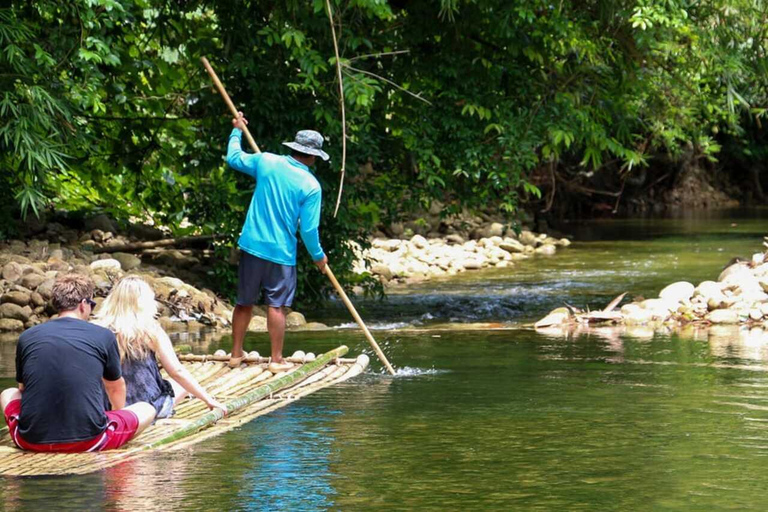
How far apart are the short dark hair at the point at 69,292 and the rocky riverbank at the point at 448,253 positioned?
1317 cm

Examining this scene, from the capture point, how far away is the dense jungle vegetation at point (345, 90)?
12.6 metres

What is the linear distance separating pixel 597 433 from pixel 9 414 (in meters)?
3.22

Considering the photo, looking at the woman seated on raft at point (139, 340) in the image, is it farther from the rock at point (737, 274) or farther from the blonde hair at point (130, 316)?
the rock at point (737, 274)

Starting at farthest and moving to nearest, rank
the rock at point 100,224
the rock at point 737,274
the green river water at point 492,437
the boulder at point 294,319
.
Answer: the rock at point 100,224
the rock at point 737,274
the boulder at point 294,319
the green river water at point 492,437

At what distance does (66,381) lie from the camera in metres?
6.33

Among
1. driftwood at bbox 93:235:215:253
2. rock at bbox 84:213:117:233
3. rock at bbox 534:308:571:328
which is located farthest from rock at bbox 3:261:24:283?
rock at bbox 534:308:571:328

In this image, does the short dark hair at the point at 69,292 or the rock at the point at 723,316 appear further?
the rock at the point at 723,316

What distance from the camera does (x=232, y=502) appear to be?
566cm

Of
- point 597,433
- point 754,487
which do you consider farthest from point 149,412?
point 754,487

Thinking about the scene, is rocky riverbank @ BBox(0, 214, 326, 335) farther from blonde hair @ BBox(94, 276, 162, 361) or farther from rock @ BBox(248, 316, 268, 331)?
blonde hair @ BBox(94, 276, 162, 361)

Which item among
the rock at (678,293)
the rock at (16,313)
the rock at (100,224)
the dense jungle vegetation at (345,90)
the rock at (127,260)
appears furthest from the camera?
the rock at (100,224)

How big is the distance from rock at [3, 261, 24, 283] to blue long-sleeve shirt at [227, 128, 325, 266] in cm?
501

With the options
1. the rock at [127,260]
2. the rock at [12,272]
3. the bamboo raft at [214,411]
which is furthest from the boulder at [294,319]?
the bamboo raft at [214,411]

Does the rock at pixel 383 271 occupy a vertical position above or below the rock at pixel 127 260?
below
